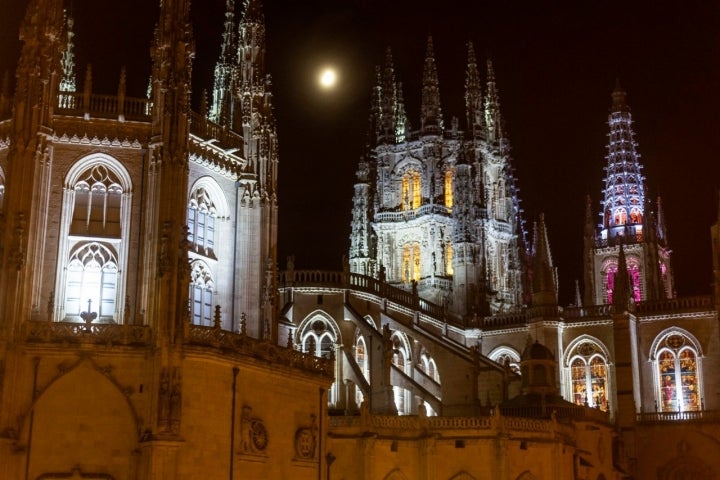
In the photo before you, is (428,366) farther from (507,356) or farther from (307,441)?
(307,441)

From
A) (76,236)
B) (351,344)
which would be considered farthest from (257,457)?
(351,344)

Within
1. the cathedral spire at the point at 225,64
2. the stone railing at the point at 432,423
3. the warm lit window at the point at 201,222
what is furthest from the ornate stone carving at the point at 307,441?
the cathedral spire at the point at 225,64

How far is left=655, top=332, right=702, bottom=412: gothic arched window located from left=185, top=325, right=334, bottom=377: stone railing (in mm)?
25530

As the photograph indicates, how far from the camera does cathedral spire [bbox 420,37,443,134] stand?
68062 millimetres

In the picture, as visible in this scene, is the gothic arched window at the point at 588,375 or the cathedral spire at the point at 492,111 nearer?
the gothic arched window at the point at 588,375

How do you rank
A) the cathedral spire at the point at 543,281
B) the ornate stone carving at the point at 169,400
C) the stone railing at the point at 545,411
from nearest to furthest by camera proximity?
the ornate stone carving at the point at 169,400
the stone railing at the point at 545,411
the cathedral spire at the point at 543,281

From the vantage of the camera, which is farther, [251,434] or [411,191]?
[411,191]

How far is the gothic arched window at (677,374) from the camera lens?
52750 millimetres

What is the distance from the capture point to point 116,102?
112 feet

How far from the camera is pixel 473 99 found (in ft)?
231

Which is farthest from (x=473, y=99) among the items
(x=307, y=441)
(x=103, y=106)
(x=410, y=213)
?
(x=307, y=441)

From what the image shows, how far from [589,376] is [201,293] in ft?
93.1

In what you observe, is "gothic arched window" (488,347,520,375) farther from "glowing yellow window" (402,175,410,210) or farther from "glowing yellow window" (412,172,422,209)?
"glowing yellow window" (402,175,410,210)

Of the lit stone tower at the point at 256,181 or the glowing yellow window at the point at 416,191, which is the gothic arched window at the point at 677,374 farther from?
the lit stone tower at the point at 256,181
